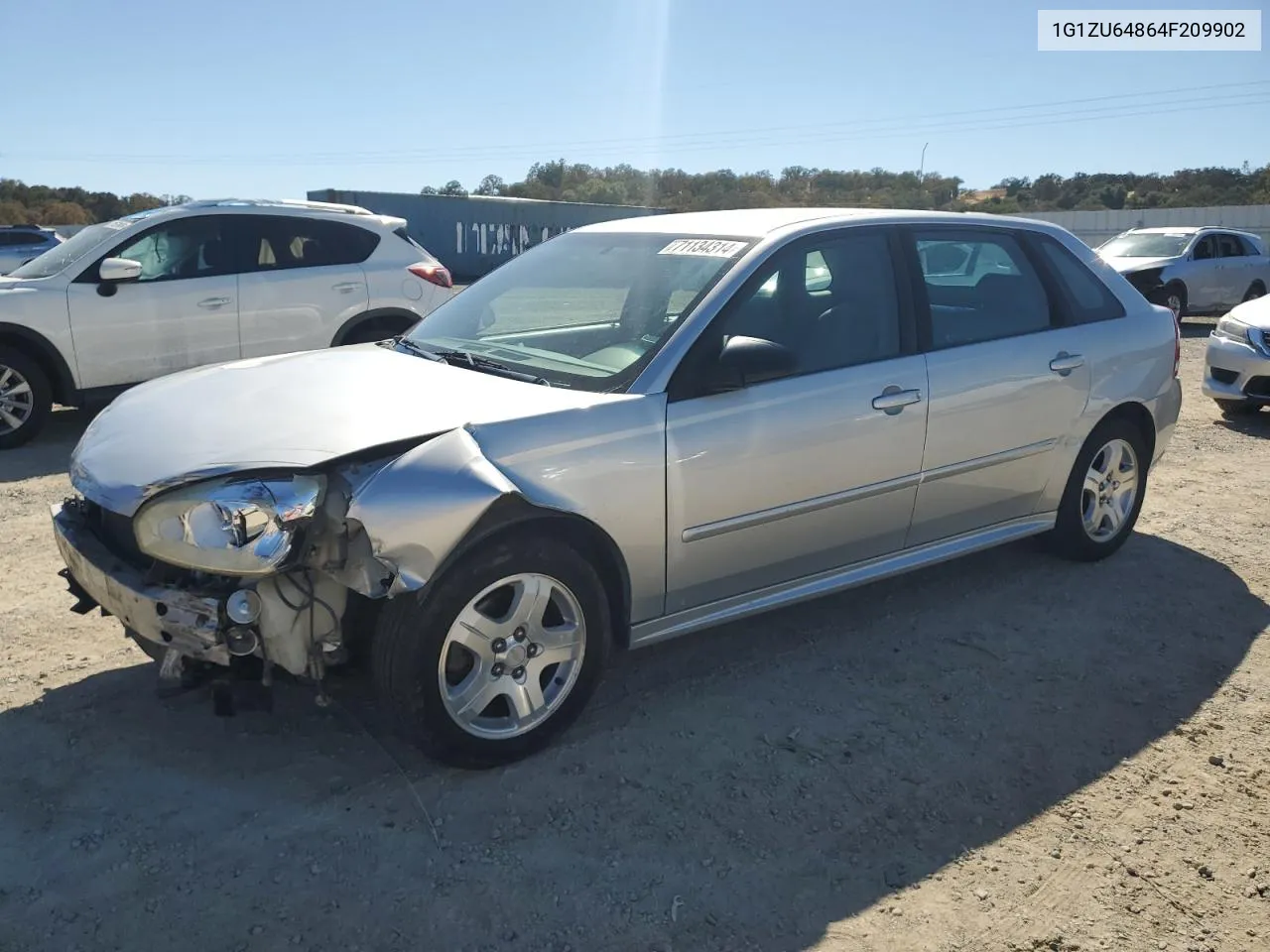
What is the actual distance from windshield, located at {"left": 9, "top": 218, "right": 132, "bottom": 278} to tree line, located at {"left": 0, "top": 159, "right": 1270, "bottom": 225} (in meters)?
40.4

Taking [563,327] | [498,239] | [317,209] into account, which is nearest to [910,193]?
[498,239]

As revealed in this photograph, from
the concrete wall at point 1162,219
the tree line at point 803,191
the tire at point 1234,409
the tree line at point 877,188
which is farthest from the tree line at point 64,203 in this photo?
the tire at point 1234,409

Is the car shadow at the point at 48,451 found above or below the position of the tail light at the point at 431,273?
below

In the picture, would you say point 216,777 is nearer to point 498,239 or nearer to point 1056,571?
point 1056,571

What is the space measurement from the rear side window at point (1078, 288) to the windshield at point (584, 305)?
76.3 inches

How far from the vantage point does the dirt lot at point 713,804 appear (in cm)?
263

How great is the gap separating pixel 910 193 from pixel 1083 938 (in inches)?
2266

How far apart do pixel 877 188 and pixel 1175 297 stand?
43.0 meters

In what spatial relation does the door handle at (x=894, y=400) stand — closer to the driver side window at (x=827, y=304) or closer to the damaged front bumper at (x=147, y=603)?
the driver side window at (x=827, y=304)

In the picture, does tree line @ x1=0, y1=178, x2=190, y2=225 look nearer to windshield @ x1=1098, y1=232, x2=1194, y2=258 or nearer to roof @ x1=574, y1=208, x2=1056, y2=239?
windshield @ x1=1098, y1=232, x2=1194, y2=258

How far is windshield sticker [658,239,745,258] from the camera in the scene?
3.92m

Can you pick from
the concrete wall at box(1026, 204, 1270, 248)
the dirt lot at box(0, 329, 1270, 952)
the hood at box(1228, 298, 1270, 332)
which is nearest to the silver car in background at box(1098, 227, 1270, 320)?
the hood at box(1228, 298, 1270, 332)

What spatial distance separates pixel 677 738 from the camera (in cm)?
352

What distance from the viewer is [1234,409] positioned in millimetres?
9836
